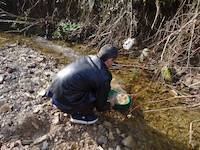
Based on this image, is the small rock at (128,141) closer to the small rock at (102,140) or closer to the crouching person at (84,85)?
the small rock at (102,140)

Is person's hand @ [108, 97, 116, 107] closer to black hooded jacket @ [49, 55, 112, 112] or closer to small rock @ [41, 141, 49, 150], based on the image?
black hooded jacket @ [49, 55, 112, 112]

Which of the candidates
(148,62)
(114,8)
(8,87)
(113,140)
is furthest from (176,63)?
(8,87)

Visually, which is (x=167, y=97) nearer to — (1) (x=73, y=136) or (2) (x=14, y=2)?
(1) (x=73, y=136)

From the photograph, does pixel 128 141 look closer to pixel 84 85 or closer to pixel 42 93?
pixel 84 85

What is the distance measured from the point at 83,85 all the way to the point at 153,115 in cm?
122

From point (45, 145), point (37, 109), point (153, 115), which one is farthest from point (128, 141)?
point (37, 109)

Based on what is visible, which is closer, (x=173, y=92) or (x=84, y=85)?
(x=84, y=85)

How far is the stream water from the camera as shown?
457 cm

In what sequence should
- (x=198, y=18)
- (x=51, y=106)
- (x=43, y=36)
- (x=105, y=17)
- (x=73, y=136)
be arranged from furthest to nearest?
(x=43, y=36), (x=105, y=17), (x=198, y=18), (x=51, y=106), (x=73, y=136)

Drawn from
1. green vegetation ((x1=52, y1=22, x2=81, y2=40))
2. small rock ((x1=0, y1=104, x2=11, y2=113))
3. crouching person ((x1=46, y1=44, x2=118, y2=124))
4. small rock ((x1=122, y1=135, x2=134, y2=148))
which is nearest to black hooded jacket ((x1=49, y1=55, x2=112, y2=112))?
crouching person ((x1=46, y1=44, x2=118, y2=124))

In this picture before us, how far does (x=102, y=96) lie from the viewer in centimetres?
421

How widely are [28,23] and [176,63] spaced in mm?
2728

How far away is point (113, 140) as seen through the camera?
438 cm

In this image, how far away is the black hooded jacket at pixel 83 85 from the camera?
4145 millimetres
